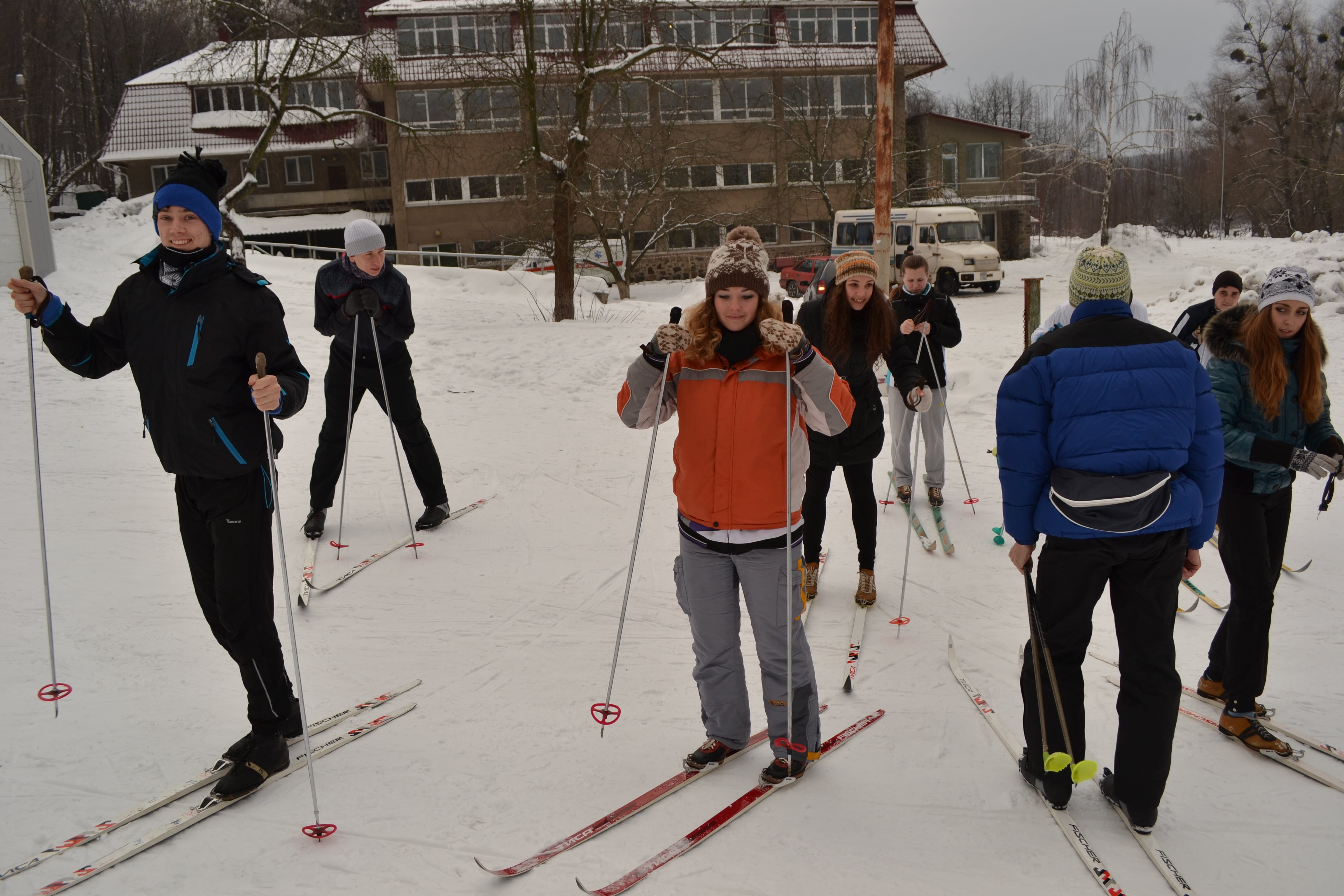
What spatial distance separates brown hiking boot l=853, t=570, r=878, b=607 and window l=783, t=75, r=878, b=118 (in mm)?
28155

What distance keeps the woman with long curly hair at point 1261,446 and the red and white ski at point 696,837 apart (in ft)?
5.52

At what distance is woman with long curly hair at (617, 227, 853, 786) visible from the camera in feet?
9.91

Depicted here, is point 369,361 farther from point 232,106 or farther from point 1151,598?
point 232,106

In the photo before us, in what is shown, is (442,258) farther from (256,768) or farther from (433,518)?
(256,768)

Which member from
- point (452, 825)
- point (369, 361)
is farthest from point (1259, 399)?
point (369, 361)

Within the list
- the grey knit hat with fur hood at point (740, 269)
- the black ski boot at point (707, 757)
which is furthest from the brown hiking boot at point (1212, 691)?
the grey knit hat with fur hood at point (740, 269)

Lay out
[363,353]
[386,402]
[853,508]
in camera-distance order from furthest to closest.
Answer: [386,402]
[363,353]
[853,508]

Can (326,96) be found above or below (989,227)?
above

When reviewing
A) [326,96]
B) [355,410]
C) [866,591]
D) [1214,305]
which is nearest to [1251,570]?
Answer: [866,591]

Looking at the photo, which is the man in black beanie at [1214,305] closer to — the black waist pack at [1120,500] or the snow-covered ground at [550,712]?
the snow-covered ground at [550,712]

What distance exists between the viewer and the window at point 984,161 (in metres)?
35.8

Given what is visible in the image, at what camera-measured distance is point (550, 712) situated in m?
3.88

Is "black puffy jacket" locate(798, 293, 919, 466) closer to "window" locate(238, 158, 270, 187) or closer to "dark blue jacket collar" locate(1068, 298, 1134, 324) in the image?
"dark blue jacket collar" locate(1068, 298, 1134, 324)

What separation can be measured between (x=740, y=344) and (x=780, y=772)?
1547 millimetres
